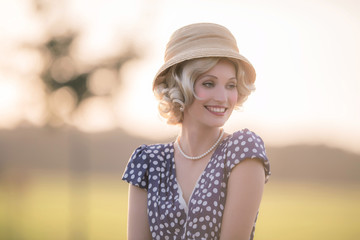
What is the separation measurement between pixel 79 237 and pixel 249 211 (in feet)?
27.2

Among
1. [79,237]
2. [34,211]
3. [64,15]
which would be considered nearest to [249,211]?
[64,15]

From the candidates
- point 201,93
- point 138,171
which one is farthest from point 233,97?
point 138,171

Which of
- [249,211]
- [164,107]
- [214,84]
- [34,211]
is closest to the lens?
[249,211]

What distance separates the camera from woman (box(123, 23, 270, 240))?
280cm

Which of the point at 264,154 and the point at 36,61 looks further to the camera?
the point at 36,61

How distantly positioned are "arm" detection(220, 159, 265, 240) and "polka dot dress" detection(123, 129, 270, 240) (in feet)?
0.19

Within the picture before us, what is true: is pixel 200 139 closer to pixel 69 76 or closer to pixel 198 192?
pixel 198 192

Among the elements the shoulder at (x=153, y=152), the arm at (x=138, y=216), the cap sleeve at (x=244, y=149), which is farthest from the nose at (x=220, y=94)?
the arm at (x=138, y=216)

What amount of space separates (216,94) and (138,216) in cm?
98

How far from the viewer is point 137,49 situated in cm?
936

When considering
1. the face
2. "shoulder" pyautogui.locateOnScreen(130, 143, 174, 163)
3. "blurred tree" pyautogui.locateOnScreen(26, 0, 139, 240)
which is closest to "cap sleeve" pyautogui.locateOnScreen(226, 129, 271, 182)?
the face

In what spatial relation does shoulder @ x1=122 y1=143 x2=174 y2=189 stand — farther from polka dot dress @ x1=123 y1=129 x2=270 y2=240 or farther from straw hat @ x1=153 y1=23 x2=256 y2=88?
straw hat @ x1=153 y1=23 x2=256 y2=88

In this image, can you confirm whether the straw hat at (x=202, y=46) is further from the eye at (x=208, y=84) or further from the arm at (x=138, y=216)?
the arm at (x=138, y=216)

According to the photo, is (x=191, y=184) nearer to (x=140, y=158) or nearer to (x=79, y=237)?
(x=140, y=158)
